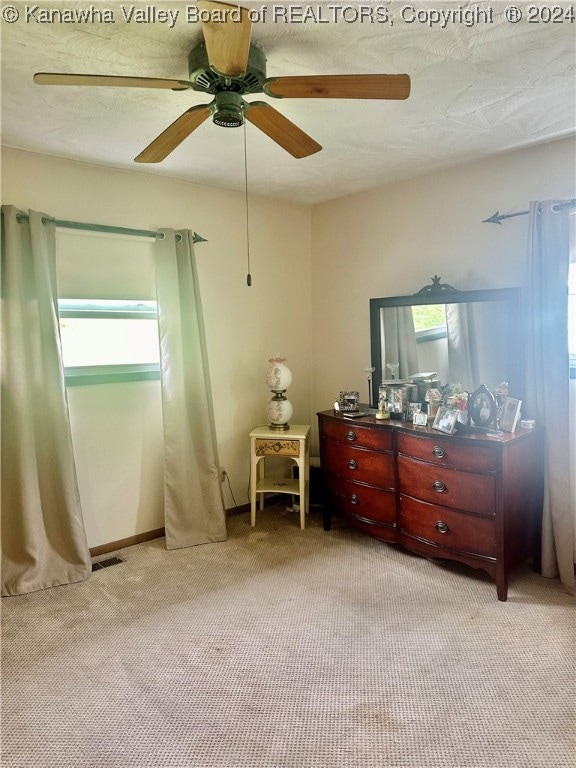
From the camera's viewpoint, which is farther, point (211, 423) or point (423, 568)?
point (211, 423)

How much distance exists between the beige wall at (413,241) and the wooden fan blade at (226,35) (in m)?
2.00

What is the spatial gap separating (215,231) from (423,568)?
2644mm

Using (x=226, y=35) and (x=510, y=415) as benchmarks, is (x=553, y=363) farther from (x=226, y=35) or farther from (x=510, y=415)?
(x=226, y=35)

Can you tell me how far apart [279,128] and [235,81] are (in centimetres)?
28

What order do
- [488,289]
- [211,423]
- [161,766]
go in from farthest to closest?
[211,423] → [488,289] → [161,766]

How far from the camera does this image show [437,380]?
10.1 ft

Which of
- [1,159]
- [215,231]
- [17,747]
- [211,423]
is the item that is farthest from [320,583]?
[1,159]

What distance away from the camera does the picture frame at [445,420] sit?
102 inches

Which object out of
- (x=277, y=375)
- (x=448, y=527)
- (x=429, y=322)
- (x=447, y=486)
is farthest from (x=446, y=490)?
(x=277, y=375)

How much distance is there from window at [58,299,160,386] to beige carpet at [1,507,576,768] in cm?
120

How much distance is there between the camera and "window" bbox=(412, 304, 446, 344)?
10.2 ft

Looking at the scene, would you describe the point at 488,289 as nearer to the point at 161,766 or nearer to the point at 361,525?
the point at 361,525

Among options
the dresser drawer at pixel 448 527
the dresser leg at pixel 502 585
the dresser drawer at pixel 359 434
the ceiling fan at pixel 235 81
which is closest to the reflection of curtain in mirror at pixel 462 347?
the dresser drawer at pixel 359 434

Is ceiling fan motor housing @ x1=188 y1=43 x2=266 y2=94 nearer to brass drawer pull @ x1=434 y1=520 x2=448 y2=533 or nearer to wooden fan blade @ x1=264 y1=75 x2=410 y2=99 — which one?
wooden fan blade @ x1=264 y1=75 x2=410 y2=99
